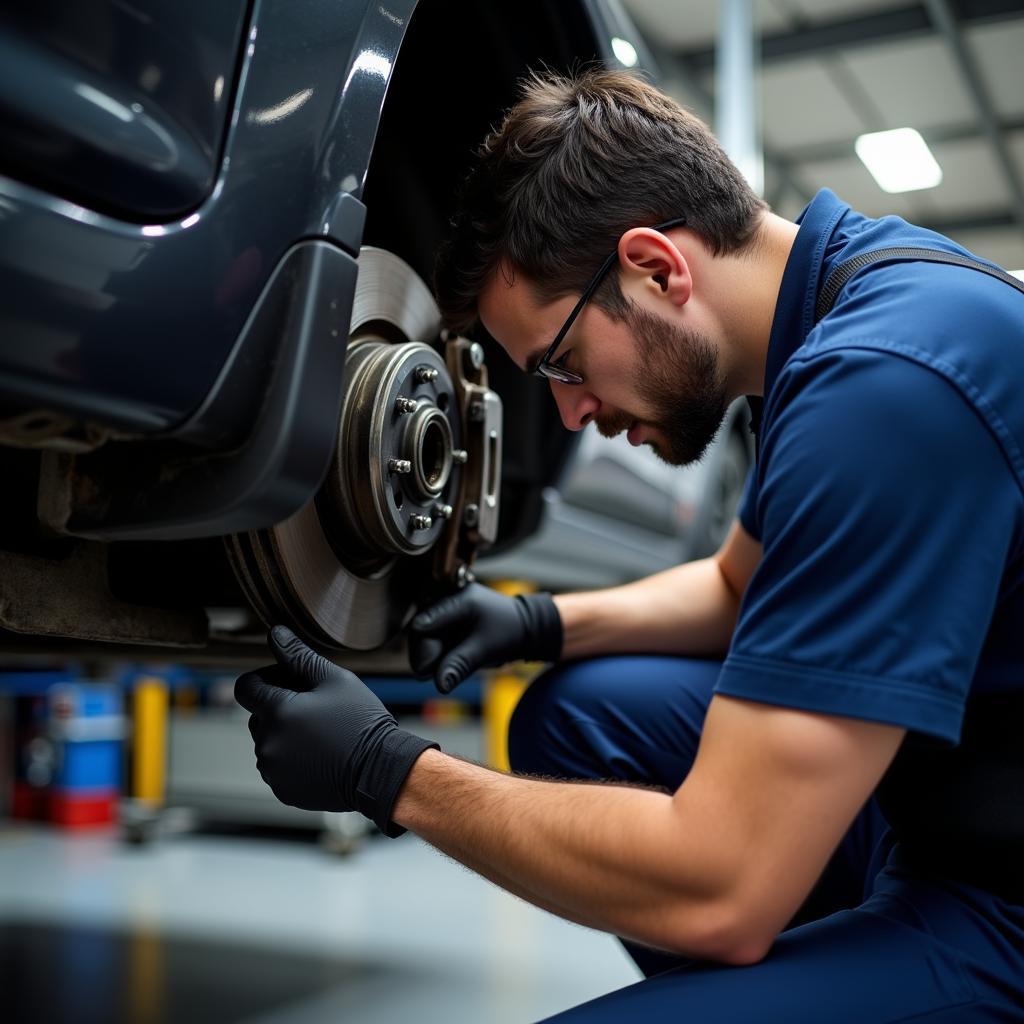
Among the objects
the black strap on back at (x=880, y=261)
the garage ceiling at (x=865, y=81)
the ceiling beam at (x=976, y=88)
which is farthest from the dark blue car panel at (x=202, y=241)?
the ceiling beam at (x=976, y=88)

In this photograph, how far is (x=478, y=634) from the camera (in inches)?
40.9

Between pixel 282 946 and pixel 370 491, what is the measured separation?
37.9 inches

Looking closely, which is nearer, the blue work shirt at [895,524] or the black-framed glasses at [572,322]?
the blue work shirt at [895,524]

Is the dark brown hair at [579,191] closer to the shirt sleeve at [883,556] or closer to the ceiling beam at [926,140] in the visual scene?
the shirt sleeve at [883,556]

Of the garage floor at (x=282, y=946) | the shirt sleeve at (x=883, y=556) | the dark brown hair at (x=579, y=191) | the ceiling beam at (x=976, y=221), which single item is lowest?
the garage floor at (x=282, y=946)

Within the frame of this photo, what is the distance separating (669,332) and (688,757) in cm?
41

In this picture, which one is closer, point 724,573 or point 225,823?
point 724,573

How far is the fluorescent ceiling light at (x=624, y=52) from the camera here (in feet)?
3.31

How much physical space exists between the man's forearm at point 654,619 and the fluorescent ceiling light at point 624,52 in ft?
1.74

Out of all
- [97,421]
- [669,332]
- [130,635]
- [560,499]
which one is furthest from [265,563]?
[560,499]

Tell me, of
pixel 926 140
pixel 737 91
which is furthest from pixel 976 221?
pixel 737 91

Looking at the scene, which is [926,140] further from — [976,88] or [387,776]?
[387,776]

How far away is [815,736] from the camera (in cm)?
58

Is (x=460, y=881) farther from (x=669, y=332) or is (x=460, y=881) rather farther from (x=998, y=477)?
(x=998, y=477)
